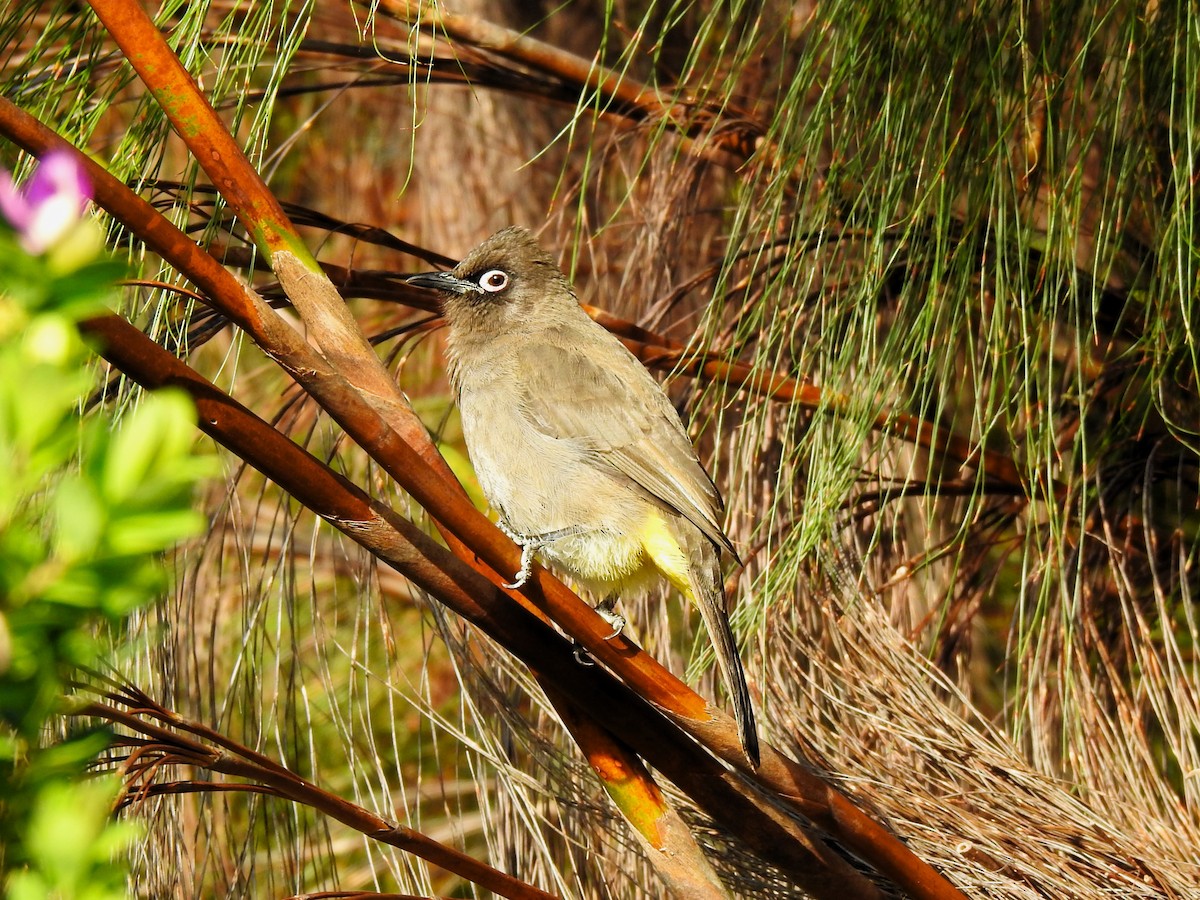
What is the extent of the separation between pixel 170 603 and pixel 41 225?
6.35 feet

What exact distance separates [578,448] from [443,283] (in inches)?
21.7

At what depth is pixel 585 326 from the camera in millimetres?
3373

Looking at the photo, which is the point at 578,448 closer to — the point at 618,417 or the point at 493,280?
the point at 618,417

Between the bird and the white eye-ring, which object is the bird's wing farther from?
the white eye-ring

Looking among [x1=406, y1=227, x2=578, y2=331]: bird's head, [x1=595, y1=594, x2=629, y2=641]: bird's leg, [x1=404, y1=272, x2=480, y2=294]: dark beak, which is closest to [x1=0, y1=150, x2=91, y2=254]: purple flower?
[x1=595, y1=594, x2=629, y2=641]: bird's leg

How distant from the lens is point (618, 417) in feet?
10.1

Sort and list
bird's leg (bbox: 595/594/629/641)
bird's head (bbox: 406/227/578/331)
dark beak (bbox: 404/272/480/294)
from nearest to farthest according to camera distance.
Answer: bird's leg (bbox: 595/594/629/641) → dark beak (bbox: 404/272/480/294) → bird's head (bbox: 406/227/578/331)

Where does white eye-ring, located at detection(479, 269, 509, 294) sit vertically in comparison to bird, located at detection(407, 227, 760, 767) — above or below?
above

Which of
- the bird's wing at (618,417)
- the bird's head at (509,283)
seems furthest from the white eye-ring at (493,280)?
the bird's wing at (618,417)

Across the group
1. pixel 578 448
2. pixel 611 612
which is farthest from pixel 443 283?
pixel 611 612

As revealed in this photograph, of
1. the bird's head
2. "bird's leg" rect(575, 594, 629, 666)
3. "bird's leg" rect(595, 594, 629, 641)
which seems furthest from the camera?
the bird's head

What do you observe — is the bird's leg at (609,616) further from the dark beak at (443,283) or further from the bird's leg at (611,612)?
the dark beak at (443,283)

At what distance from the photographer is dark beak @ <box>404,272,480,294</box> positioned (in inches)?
119

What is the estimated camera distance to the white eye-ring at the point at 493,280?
3.42 metres
